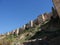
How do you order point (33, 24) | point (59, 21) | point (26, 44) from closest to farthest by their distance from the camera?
point (26, 44), point (59, 21), point (33, 24)

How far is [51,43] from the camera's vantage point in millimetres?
21109

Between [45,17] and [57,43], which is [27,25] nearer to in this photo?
[45,17]

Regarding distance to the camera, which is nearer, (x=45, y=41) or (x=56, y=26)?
(x=45, y=41)

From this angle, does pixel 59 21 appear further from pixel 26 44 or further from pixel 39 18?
pixel 39 18

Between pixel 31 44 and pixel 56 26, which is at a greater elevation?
pixel 56 26

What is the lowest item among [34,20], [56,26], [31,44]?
[31,44]

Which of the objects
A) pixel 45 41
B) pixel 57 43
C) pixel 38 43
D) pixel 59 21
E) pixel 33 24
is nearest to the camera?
pixel 57 43

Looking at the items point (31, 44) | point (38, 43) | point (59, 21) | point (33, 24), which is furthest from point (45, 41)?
point (33, 24)

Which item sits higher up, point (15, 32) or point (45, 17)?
point (45, 17)

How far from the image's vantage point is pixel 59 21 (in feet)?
98.2

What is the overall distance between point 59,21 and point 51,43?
9.36 m

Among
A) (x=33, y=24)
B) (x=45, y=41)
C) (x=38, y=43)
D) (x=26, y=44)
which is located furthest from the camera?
(x=33, y=24)

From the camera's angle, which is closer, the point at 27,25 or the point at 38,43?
the point at 38,43

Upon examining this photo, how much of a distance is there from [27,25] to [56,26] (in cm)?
2389
